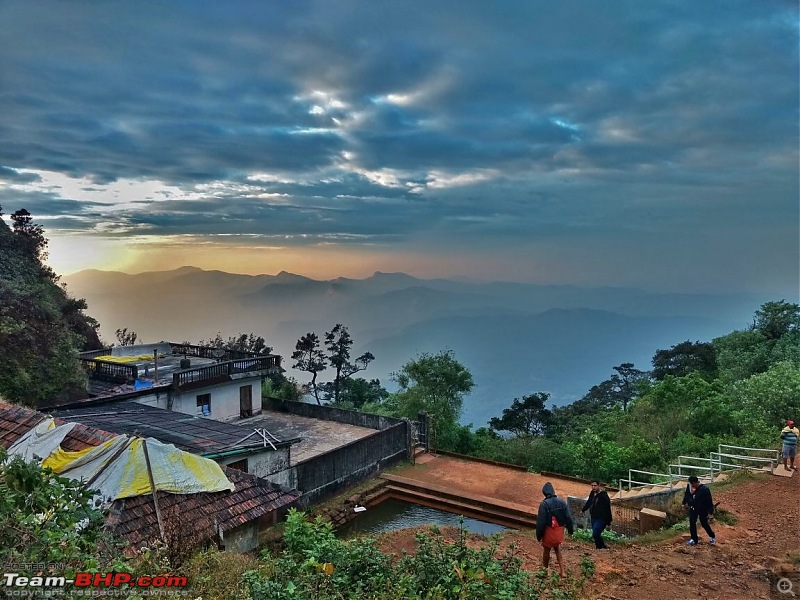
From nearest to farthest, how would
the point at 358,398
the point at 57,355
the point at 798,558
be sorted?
the point at 798,558 < the point at 57,355 < the point at 358,398

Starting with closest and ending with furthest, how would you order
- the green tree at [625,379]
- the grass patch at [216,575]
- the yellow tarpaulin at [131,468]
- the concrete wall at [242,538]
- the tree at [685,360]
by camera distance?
the grass patch at [216,575], the yellow tarpaulin at [131,468], the concrete wall at [242,538], the tree at [685,360], the green tree at [625,379]

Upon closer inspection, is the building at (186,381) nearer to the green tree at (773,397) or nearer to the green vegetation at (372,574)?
the green vegetation at (372,574)

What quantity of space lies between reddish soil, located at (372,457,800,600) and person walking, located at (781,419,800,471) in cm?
43

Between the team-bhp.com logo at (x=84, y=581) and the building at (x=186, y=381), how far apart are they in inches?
555

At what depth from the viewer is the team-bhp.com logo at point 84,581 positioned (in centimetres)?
323

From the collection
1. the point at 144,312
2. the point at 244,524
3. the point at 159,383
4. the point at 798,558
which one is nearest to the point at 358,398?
the point at 159,383

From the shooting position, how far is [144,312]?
11188cm

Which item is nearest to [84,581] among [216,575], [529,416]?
[216,575]

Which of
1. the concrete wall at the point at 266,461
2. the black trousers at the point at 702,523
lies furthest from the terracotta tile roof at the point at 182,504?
the black trousers at the point at 702,523

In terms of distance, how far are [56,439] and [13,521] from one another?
7.82m

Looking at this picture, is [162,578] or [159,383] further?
[159,383]

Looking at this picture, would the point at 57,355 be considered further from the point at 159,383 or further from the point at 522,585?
the point at 522,585

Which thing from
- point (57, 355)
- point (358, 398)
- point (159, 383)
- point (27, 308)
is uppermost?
point (27, 308)

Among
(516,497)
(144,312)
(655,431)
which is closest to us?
(516,497)
